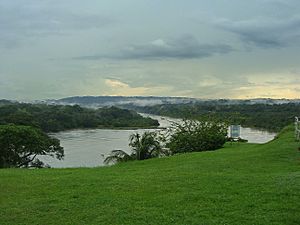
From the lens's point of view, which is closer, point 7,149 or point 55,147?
point 7,149

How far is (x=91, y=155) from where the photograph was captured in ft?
121

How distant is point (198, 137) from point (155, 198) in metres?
16.2

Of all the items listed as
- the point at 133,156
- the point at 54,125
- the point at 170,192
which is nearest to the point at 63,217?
the point at 170,192

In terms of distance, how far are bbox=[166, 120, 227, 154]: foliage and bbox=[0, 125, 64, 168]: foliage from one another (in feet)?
29.7

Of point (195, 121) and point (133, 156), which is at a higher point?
point (195, 121)

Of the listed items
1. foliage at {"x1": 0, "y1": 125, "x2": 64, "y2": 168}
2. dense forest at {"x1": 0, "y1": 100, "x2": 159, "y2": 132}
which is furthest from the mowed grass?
dense forest at {"x1": 0, "y1": 100, "x2": 159, "y2": 132}

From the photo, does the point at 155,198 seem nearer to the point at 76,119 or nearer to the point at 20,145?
the point at 20,145

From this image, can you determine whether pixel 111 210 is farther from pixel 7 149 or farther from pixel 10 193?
pixel 7 149

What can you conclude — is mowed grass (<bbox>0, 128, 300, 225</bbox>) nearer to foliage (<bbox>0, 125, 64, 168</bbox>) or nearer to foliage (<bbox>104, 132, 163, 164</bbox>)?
foliage (<bbox>104, 132, 163, 164</bbox>)

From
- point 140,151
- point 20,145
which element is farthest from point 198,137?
point 20,145

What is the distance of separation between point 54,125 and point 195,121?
41566 millimetres

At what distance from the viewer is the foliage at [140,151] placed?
21717 millimetres

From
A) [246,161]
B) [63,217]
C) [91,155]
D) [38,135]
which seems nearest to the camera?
[63,217]

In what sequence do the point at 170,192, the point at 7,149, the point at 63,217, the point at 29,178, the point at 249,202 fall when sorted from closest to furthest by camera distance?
the point at 63,217 < the point at 249,202 < the point at 170,192 < the point at 29,178 < the point at 7,149
